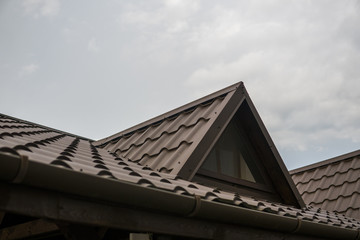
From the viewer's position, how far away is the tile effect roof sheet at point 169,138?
476cm

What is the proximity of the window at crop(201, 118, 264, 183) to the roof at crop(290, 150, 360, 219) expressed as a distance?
9.56 ft

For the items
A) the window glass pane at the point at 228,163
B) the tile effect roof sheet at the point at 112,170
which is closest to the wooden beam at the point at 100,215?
the tile effect roof sheet at the point at 112,170

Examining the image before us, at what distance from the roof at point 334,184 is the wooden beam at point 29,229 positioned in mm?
6362

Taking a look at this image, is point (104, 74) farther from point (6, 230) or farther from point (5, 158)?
point (5, 158)

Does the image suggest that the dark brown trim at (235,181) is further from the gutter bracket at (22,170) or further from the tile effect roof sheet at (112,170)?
the gutter bracket at (22,170)

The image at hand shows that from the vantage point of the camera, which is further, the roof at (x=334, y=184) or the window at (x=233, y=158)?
the roof at (x=334, y=184)

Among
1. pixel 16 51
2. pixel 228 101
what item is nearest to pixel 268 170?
pixel 228 101

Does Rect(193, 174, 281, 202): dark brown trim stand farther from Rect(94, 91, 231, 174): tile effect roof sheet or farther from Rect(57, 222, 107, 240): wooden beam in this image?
Rect(57, 222, 107, 240): wooden beam

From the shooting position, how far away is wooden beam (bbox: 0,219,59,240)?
121 inches

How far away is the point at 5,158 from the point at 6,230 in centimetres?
207

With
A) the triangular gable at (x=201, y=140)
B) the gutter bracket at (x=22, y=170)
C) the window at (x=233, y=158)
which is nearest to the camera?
the gutter bracket at (x=22, y=170)

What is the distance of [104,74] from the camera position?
48.0 ft

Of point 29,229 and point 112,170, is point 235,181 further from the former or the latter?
point 29,229

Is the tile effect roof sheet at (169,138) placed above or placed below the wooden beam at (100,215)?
above
